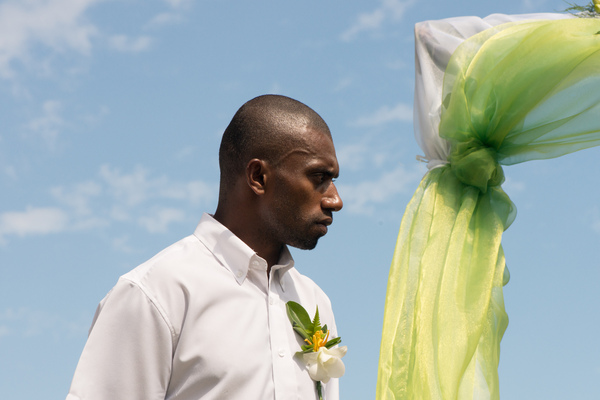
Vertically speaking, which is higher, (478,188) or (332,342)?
(478,188)

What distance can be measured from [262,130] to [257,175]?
22 centimetres

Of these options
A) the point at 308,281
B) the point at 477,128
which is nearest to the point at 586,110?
the point at 477,128

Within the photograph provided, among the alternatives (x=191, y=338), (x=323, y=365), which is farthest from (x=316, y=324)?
(x=191, y=338)

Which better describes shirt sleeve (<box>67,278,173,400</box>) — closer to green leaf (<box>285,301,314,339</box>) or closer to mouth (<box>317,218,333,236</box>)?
green leaf (<box>285,301,314,339</box>)

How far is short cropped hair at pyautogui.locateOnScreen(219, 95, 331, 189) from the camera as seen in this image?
3.39m

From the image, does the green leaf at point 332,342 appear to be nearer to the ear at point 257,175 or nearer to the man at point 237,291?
the man at point 237,291

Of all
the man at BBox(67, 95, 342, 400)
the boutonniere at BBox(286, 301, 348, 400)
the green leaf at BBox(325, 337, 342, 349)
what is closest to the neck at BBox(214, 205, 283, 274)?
the man at BBox(67, 95, 342, 400)

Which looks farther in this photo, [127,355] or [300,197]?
[300,197]

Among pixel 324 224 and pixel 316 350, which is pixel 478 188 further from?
pixel 316 350

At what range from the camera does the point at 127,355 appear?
2934 millimetres

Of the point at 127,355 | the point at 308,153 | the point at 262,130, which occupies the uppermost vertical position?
the point at 262,130

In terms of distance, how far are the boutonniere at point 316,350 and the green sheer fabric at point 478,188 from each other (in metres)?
0.28

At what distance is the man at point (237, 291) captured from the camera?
2.94 m

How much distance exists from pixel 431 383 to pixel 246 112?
1476mm
